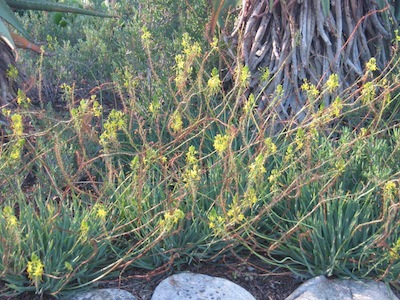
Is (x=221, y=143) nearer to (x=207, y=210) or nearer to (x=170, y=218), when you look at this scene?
(x=170, y=218)

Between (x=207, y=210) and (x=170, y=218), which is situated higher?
(x=170, y=218)

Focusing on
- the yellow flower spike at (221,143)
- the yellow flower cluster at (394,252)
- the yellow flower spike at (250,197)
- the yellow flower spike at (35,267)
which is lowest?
the yellow flower cluster at (394,252)

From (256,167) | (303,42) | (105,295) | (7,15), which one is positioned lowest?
(105,295)

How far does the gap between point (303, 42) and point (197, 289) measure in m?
1.97

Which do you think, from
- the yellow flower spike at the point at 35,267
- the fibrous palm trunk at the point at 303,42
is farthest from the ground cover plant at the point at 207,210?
the fibrous palm trunk at the point at 303,42

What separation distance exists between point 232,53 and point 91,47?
1482mm

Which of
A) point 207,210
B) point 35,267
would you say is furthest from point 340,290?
point 35,267

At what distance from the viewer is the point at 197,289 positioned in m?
3.17

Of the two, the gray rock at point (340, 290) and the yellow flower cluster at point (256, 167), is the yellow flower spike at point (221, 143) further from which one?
the gray rock at point (340, 290)

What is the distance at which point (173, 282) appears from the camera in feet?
10.5

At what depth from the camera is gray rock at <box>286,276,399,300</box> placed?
10.5 ft

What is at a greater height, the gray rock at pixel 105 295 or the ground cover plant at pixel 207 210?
the ground cover plant at pixel 207 210

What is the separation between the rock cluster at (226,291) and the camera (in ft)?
10.3

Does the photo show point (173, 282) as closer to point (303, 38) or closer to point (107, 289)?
point (107, 289)
